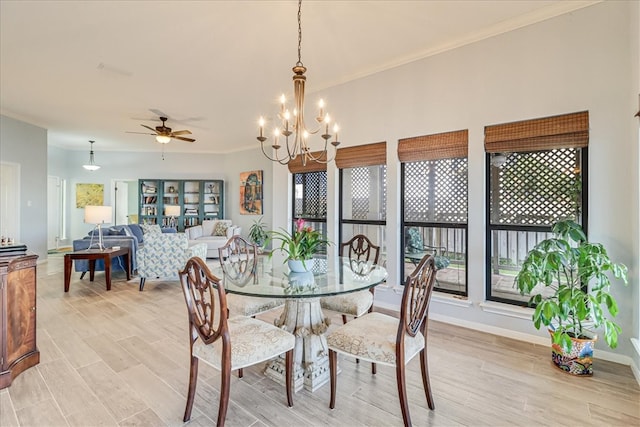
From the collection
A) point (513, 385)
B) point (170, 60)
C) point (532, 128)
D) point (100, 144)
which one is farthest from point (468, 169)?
point (100, 144)

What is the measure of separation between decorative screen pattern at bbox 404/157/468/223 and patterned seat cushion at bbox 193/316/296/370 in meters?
2.26

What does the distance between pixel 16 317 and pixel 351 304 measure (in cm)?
243

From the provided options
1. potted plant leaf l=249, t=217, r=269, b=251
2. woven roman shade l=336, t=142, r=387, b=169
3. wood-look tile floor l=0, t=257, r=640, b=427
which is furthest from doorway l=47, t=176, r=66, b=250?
woven roman shade l=336, t=142, r=387, b=169

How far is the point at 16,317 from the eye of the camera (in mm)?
2189

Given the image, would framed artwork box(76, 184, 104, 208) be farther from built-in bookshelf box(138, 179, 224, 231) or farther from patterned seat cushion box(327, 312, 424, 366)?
patterned seat cushion box(327, 312, 424, 366)

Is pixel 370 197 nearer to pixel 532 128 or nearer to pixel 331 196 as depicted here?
pixel 331 196

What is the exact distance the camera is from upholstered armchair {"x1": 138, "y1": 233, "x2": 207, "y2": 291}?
4.43 metres

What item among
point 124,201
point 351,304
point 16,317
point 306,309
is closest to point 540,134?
point 351,304

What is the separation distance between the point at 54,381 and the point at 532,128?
14.1 ft

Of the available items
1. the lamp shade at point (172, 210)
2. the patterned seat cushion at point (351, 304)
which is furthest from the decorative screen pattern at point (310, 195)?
the lamp shade at point (172, 210)

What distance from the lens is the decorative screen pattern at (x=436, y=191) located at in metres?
3.25

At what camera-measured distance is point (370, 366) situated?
234cm

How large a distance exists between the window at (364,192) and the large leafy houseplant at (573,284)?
1.73 meters

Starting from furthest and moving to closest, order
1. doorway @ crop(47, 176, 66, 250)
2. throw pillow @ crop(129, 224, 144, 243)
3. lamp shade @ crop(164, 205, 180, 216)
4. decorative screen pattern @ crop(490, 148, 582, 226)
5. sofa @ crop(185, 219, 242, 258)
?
lamp shade @ crop(164, 205, 180, 216) < doorway @ crop(47, 176, 66, 250) < sofa @ crop(185, 219, 242, 258) < throw pillow @ crop(129, 224, 144, 243) < decorative screen pattern @ crop(490, 148, 582, 226)
